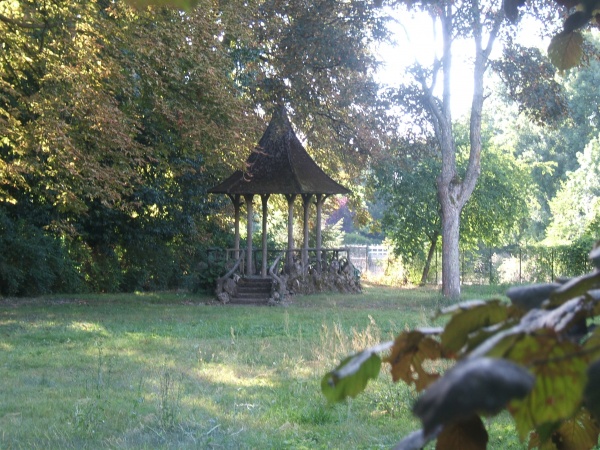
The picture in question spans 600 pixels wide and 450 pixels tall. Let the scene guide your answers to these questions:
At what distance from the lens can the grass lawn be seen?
21.2 ft

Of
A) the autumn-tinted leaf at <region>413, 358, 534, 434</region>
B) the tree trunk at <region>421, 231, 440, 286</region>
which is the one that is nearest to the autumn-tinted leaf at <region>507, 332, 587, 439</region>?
the autumn-tinted leaf at <region>413, 358, 534, 434</region>

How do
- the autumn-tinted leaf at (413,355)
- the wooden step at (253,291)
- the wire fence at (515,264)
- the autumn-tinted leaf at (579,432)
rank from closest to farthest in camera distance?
the autumn-tinted leaf at (413,355)
the autumn-tinted leaf at (579,432)
the wooden step at (253,291)
the wire fence at (515,264)

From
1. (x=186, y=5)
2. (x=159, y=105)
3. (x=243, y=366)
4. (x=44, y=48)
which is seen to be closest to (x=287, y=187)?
(x=159, y=105)

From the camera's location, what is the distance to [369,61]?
19.8 metres

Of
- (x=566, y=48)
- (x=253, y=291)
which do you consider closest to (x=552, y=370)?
(x=566, y=48)

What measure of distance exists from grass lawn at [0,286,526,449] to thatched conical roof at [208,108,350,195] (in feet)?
23.1

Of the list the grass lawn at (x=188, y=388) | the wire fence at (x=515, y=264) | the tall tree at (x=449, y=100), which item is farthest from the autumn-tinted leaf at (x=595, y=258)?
the wire fence at (x=515, y=264)

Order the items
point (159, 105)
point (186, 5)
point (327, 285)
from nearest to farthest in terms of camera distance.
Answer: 1. point (186, 5)
2. point (159, 105)
3. point (327, 285)

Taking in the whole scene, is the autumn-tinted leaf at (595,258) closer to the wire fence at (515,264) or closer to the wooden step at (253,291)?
the wooden step at (253,291)

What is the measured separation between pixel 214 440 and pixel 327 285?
18044 millimetres

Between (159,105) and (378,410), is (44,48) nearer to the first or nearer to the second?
(159,105)

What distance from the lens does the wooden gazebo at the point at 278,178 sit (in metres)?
22.3

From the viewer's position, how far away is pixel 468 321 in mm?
928

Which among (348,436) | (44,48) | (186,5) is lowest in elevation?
(348,436)
